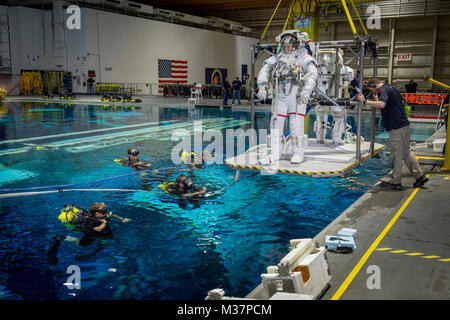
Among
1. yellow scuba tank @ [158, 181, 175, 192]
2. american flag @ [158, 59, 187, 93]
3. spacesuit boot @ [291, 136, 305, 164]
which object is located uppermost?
american flag @ [158, 59, 187, 93]

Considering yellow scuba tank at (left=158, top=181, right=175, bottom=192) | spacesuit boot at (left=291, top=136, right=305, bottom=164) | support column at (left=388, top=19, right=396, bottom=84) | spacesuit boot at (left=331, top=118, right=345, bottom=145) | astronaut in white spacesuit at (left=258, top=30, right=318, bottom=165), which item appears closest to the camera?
astronaut in white spacesuit at (left=258, top=30, right=318, bottom=165)

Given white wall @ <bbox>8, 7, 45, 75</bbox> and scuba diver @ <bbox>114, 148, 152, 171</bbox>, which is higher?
white wall @ <bbox>8, 7, 45, 75</bbox>

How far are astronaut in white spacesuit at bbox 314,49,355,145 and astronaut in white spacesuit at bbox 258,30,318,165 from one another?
5.76 ft

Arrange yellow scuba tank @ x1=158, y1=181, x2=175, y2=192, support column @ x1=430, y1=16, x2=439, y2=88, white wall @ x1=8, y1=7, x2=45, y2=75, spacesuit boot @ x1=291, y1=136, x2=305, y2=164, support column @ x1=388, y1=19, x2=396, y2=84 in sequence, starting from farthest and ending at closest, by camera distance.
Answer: white wall @ x1=8, y1=7, x2=45, y2=75, support column @ x1=388, y1=19, x2=396, y2=84, support column @ x1=430, y1=16, x2=439, y2=88, yellow scuba tank @ x1=158, y1=181, x2=175, y2=192, spacesuit boot @ x1=291, y1=136, x2=305, y2=164

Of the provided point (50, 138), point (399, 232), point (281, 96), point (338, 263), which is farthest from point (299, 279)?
point (50, 138)

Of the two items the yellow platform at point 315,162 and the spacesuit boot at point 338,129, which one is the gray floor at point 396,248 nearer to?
the yellow platform at point 315,162

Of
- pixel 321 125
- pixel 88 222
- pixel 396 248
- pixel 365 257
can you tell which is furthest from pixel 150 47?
pixel 365 257

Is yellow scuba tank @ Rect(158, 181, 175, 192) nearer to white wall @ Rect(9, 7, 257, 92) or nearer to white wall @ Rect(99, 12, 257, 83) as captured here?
white wall @ Rect(9, 7, 257, 92)

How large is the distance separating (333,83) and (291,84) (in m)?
2.33

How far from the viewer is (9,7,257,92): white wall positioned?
104ft

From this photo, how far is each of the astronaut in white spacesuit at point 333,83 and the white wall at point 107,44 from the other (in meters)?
26.2

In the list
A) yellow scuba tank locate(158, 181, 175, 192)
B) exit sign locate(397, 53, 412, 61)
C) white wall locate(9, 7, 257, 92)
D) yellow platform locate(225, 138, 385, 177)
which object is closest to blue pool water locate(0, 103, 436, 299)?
yellow scuba tank locate(158, 181, 175, 192)

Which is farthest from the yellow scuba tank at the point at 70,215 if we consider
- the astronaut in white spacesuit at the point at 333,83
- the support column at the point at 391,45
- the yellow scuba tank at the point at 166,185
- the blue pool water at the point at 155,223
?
the support column at the point at 391,45

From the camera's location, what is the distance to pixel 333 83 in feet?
30.2
